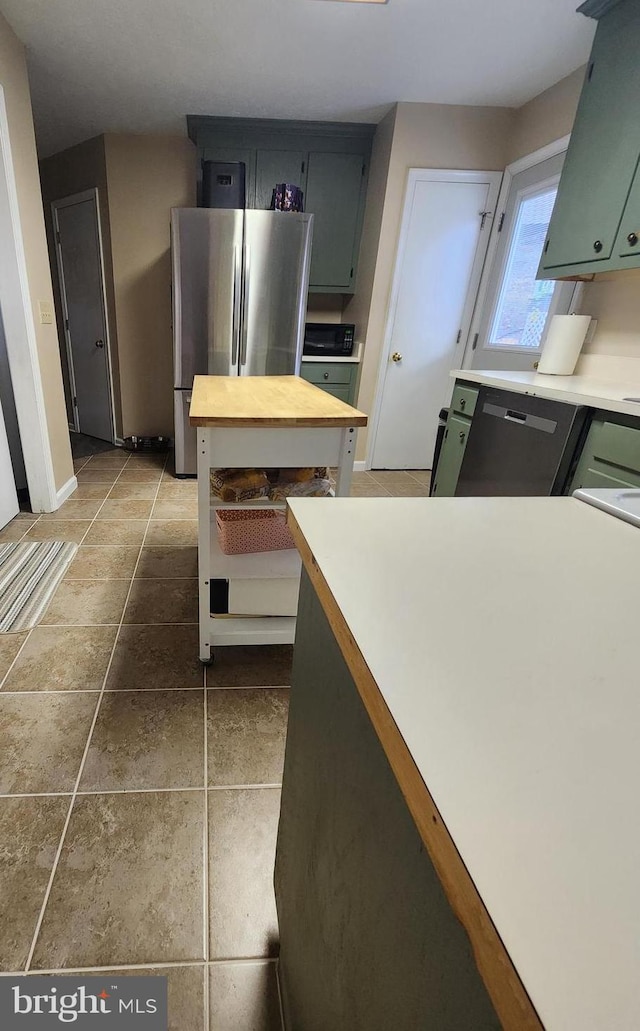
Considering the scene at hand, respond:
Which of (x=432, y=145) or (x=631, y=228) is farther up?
(x=432, y=145)

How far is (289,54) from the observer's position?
98.5 inches

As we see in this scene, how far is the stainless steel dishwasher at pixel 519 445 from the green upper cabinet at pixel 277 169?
2444mm

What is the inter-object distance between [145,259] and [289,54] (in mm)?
2023

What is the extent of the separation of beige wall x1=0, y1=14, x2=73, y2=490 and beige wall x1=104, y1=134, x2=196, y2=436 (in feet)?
4.34

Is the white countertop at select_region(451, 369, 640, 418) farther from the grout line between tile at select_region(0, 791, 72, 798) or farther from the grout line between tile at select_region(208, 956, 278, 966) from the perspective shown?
the grout line between tile at select_region(0, 791, 72, 798)

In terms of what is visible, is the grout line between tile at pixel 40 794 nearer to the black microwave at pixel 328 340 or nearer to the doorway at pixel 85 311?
the black microwave at pixel 328 340

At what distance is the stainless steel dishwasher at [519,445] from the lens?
1750 millimetres

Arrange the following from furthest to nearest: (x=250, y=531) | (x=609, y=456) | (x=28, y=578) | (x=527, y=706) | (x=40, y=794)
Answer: (x=28, y=578), (x=250, y=531), (x=609, y=456), (x=40, y=794), (x=527, y=706)

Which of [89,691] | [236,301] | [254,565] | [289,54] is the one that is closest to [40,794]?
[89,691]

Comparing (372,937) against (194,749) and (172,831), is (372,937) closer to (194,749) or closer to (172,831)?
(172,831)

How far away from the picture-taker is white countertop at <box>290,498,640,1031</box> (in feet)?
0.73

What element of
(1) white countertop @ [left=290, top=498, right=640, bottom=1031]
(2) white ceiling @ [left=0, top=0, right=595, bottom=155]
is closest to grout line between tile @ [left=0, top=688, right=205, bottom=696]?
(1) white countertop @ [left=290, top=498, right=640, bottom=1031]

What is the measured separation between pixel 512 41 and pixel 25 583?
352 cm

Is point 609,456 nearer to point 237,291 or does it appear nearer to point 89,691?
point 89,691
